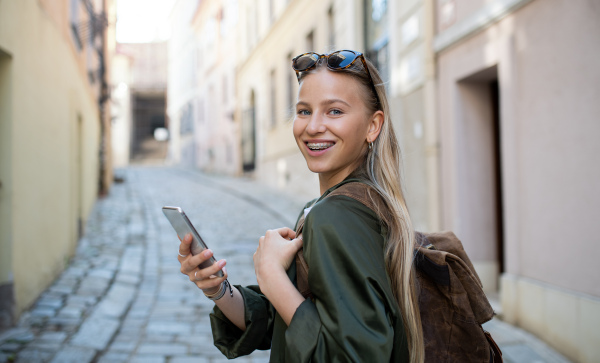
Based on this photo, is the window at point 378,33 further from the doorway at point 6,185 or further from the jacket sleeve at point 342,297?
the jacket sleeve at point 342,297

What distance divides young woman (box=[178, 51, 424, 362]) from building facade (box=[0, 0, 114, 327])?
11.6 ft

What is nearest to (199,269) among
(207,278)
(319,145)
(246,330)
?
(207,278)

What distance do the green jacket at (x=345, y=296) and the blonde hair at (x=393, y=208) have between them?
0.05 metres

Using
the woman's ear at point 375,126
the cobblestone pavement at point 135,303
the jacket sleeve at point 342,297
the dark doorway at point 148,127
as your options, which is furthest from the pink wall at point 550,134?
the dark doorway at point 148,127

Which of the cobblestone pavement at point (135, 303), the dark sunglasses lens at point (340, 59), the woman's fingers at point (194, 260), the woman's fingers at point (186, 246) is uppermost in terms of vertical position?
the dark sunglasses lens at point (340, 59)

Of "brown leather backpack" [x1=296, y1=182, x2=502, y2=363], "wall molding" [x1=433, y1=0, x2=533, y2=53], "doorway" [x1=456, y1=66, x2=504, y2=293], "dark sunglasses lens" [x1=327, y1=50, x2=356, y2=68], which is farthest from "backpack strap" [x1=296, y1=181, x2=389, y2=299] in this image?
"doorway" [x1=456, y1=66, x2=504, y2=293]

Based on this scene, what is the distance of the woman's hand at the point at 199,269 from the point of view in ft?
5.03

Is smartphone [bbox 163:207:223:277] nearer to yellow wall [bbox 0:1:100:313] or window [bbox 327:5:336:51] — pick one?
yellow wall [bbox 0:1:100:313]

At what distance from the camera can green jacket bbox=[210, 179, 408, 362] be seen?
120cm

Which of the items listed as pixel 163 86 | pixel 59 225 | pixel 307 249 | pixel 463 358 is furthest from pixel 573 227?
pixel 163 86

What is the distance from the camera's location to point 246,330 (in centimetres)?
176

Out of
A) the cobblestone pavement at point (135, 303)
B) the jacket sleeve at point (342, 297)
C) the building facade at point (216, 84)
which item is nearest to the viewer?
the jacket sleeve at point (342, 297)

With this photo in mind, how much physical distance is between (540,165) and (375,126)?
3.65 m

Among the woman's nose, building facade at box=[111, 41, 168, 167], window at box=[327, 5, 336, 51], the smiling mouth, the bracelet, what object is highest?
building facade at box=[111, 41, 168, 167]
